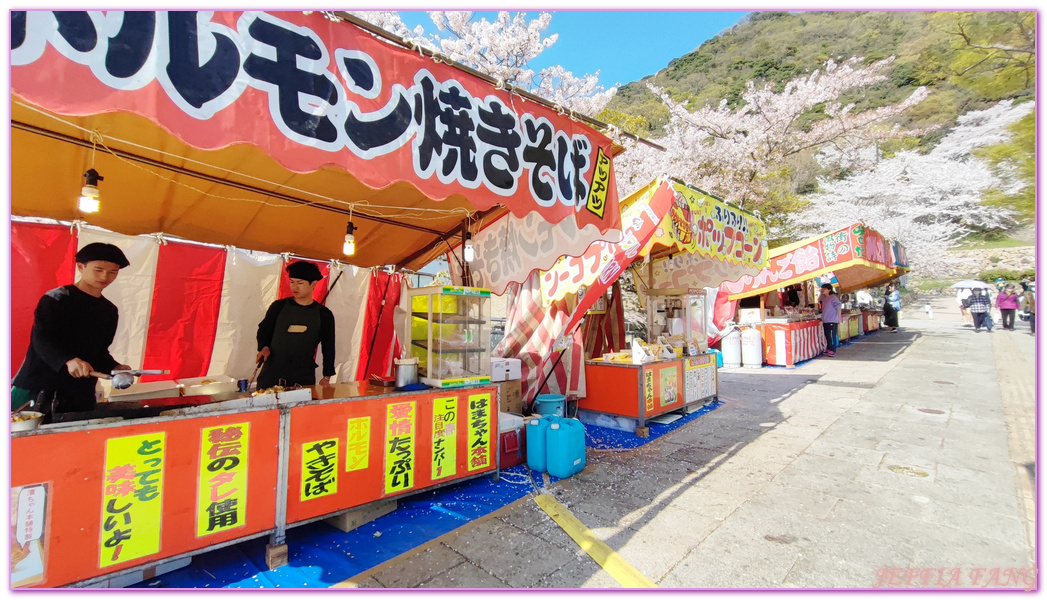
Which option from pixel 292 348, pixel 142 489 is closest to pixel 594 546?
pixel 142 489

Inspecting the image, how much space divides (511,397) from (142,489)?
420 centimetres

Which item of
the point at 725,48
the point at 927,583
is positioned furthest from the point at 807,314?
the point at 725,48

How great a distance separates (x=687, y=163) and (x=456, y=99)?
17318 mm

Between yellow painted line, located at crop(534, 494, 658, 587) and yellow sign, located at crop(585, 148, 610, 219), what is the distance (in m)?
2.65

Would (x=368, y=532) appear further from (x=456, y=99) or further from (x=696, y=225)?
(x=696, y=225)

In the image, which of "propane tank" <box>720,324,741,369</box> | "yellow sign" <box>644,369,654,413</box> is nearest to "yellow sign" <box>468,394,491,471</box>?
"yellow sign" <box>644,369,654,413</box>

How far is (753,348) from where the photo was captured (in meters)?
12.8

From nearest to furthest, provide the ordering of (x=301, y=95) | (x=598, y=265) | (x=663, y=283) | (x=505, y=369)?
(x=301, y=95), (x=598, y=265), (x=505, y=369), (x=663, y=283)

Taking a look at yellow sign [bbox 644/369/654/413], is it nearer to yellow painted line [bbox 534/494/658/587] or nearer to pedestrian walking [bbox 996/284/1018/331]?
yellow painted line [bbox 534/494/658/587]

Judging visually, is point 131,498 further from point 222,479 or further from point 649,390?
point 649,390

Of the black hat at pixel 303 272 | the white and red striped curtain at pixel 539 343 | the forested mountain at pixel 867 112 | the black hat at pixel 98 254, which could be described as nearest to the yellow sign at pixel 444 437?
the black hat at pixel 303 272

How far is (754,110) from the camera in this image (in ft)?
63.5

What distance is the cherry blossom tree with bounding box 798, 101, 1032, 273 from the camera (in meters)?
29.3

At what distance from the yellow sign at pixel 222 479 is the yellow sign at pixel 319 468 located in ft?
1.27
